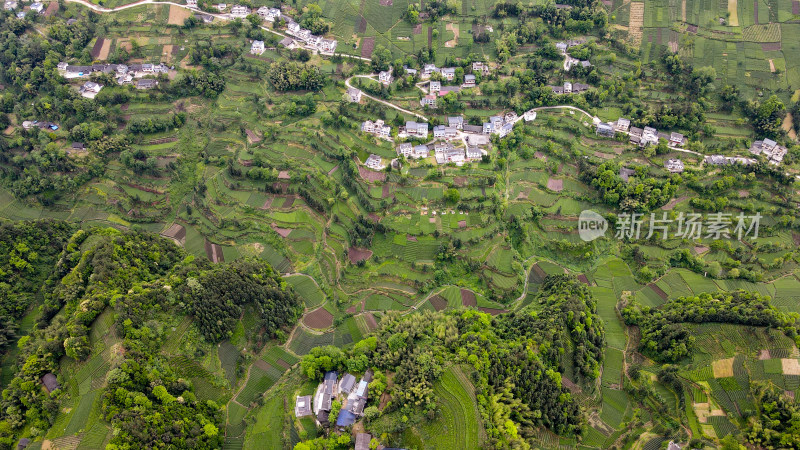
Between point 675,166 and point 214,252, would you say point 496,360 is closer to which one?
point 214,252

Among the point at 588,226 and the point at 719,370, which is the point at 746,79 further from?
the point at 719,370

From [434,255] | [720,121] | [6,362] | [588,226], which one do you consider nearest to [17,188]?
[6,362]

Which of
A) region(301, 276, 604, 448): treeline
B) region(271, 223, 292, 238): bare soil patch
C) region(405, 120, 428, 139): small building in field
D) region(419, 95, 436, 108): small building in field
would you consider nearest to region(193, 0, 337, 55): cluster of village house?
region(419, 95, 436, 108): small building in field

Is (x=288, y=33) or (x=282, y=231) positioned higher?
(x=288, y=33)

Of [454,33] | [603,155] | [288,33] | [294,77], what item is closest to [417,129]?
[294,77]

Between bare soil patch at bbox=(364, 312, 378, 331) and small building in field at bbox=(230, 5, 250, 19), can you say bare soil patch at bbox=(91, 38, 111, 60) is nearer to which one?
small building in field at bbox=(230, 5, 250, 19)

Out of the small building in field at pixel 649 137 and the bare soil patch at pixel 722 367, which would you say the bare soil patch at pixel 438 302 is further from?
the small building in field at pixel 649 137
